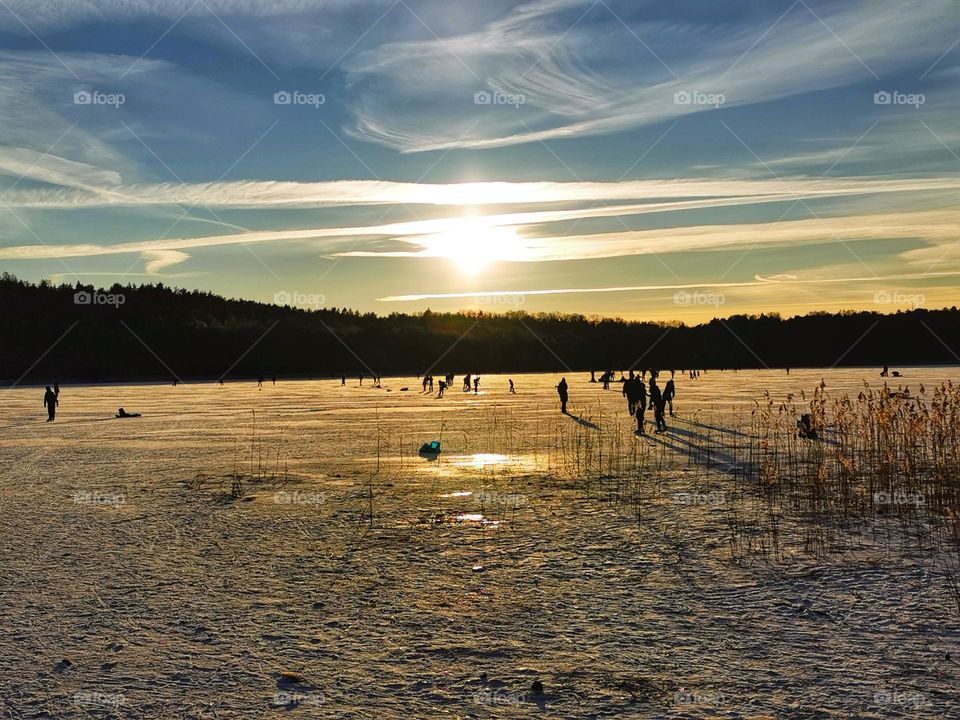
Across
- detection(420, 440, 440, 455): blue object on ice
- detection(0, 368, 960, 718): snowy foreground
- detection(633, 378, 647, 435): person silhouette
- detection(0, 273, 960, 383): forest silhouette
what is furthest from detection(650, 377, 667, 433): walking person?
detection(0, 273, 960, 383): forest silhouette

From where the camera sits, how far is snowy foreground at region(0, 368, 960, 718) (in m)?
5.60

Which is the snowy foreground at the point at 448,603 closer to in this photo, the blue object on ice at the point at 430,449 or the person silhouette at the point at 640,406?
the blue object on ice at the point at 430,449

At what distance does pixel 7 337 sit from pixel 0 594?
107 meters

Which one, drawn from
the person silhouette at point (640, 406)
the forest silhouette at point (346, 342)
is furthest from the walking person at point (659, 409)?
the forest silhouette at point (346, 342)

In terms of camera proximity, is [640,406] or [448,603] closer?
[448,603]

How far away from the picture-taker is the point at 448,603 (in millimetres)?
7617

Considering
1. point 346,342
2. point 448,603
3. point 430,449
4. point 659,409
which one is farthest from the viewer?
point 346,342

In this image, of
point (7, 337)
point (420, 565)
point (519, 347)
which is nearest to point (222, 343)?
point (7, 337)

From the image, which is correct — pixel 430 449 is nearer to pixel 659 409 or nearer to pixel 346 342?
pixel 659 409

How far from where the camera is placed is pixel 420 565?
29.2 ft

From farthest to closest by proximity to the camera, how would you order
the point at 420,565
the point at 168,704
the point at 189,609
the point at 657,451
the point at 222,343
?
the point at 222,343
the point at 657,451
the point at 420,565
the point at 189,609
the point at 168,704

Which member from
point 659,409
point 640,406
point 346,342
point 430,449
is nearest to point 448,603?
point 430,449

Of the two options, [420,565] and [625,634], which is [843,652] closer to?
[625,634]

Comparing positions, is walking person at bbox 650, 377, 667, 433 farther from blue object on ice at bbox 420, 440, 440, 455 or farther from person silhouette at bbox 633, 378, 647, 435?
blue object on ice at bbox 420, 440, 440, 455
